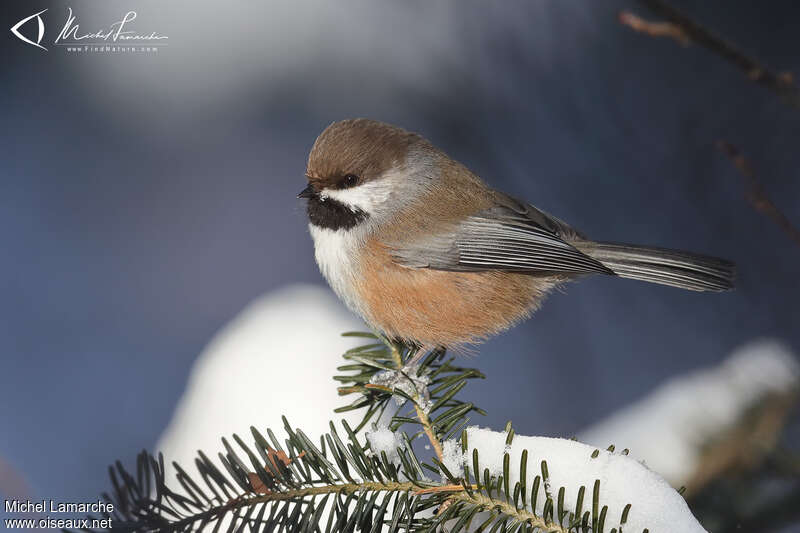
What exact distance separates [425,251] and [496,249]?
0.20 metres

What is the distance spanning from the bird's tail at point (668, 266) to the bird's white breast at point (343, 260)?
66cm

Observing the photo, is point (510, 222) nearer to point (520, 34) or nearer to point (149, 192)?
point (520, 34)

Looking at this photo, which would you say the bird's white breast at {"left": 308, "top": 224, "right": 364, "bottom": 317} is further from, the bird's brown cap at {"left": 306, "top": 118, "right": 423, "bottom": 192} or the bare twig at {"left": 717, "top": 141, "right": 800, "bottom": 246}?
the bare twig at {"left": 717, "top": 141, "right": 800, "bottom": 246}

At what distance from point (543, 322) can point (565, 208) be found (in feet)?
1.66

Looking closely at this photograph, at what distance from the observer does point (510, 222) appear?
1.77 metres

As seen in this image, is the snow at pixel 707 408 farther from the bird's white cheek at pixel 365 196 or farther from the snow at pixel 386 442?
the bird's white cheek at pixel 365 196

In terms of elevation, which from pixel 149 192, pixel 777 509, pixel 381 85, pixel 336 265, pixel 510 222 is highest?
pixel 381 85

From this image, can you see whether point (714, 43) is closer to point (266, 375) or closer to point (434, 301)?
point (434, 301)

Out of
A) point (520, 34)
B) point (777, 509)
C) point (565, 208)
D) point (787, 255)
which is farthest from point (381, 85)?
point (777, 509)

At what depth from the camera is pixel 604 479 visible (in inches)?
37.5

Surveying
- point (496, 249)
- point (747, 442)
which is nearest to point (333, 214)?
point (496, 249)

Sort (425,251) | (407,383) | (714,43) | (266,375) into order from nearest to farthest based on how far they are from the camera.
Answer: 1. (714,43)
2. (407,383)
3. (425,251)
4. (266,375)

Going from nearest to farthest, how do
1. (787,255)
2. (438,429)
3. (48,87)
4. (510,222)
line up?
(438,429) → (510,222) → (787,255) → (48,87)

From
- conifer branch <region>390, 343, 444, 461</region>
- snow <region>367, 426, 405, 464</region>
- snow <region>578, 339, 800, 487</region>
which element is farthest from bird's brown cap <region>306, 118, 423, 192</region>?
snow <region>578, 339, 800, 487</region>
